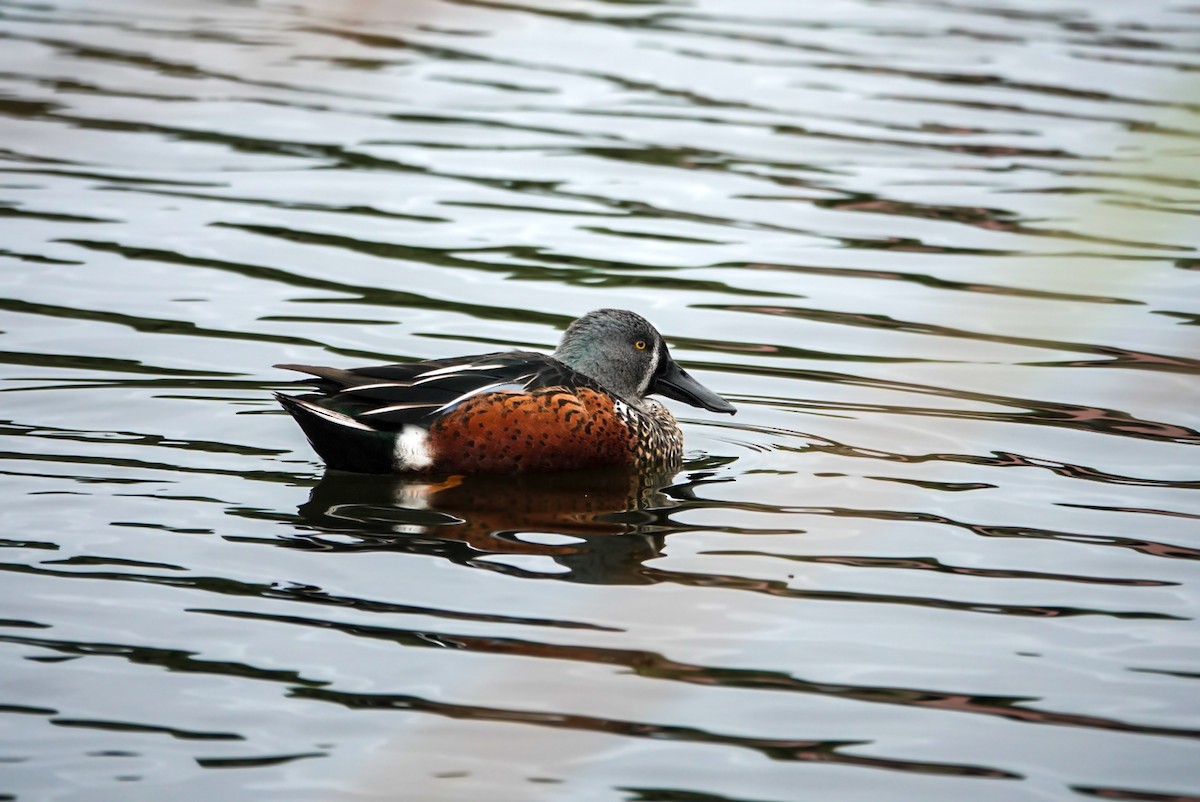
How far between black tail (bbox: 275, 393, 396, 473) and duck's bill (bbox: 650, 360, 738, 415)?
1.41 meters

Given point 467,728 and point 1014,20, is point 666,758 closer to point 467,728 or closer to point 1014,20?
point 467,728

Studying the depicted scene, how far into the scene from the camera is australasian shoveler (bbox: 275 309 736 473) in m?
6.38

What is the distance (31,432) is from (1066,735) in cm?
413

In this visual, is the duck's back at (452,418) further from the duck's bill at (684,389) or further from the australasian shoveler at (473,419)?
the duck's bill at (684,389)

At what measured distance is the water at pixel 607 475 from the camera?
13.6 ft

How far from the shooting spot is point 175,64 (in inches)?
532

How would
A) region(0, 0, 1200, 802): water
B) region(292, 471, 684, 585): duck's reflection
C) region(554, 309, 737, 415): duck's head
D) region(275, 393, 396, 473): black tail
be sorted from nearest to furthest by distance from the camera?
region(0, 0, 1200, 802): water → region(292, 471, 684, 585): duck's reflection → region(275, 393, 396, 473): black tail → region(554, 309, 737, 415): duck's head

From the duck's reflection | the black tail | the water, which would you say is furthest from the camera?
the black tail

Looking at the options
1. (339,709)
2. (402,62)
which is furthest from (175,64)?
(339,709)

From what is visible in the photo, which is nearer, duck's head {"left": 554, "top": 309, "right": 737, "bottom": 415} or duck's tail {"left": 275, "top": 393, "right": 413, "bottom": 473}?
duck's tail {"left": 275, "top": 393, "right": 413, "bottom": 473}

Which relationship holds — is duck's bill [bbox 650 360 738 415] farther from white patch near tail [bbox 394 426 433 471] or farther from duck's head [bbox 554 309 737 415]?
white patch near tail [bbox 394 426 433 471]

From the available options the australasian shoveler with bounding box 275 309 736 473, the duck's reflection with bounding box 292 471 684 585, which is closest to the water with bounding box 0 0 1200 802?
the duck's reflection with bounding box 292 471 684 585

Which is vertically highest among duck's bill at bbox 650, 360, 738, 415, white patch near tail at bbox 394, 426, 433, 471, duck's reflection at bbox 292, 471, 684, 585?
duck's bill at bbox 650, 360, 738, 415

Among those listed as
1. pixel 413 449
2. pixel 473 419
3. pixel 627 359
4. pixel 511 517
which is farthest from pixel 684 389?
pixel 511 517
